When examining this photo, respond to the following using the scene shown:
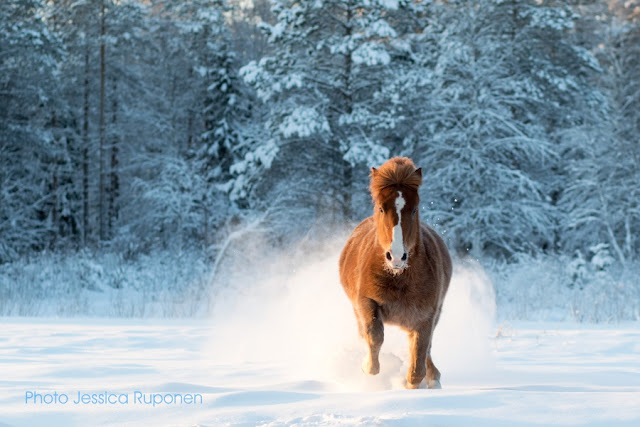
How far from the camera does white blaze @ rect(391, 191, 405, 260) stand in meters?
4.57

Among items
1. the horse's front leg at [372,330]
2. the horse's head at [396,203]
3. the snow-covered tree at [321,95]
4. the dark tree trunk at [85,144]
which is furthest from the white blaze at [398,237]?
the dark tree trunk at [85,144]

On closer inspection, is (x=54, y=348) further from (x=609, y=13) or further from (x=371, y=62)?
(x=609, y=13)

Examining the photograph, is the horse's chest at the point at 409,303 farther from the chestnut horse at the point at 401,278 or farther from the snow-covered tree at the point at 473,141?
the snow-covered tree at the point at 473,141

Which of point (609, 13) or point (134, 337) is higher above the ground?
point (609, 13)

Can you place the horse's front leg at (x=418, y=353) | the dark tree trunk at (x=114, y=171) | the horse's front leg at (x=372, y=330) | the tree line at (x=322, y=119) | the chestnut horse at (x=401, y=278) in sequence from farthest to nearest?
the dark tree trunk at (x=114, y=171)
the tree line at (x=322, y=119)
the horse's front leg at (x=372, y=330)
the horse's front leg at (x=418, y=353)
the chestnut horse at (x=401, y=278)

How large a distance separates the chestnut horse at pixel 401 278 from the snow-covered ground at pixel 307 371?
0.38 metres

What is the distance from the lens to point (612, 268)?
22.4 metres

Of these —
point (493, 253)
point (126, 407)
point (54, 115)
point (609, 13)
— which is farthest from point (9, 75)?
point (609, 13)

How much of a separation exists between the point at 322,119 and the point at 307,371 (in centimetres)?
1445

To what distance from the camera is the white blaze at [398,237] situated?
457 centimetres

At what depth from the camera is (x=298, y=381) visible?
5227 mm

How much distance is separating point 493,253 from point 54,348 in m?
19.3

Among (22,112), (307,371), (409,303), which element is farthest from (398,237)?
(22,112)

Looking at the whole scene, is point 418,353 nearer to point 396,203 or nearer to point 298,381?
point 298,381
